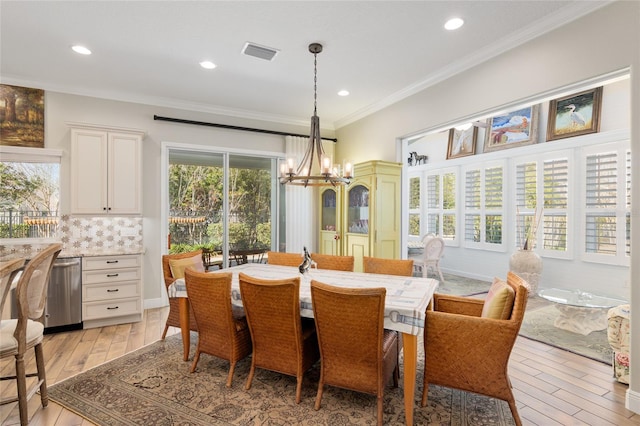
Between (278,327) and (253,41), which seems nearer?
(278,327)

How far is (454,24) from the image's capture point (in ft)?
8.99

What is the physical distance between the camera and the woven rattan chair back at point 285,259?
3703 mm

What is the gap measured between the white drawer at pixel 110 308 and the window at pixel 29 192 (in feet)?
3.58

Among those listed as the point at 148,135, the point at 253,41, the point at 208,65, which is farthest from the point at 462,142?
the point at 148,135

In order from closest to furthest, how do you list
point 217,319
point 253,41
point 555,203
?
point 217,319
point 253,41
point 555,203

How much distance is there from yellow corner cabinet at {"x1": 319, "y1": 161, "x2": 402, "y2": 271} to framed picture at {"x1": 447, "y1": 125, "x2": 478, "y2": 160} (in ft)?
9.43

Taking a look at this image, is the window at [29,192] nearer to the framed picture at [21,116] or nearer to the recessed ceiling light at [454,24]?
the framed picture at [21,116]

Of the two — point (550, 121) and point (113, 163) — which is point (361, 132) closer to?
point (550, 121)

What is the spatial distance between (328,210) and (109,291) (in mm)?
3221

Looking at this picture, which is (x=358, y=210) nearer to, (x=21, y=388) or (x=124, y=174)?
(x=124, y=174)

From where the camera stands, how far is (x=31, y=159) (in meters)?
3.96

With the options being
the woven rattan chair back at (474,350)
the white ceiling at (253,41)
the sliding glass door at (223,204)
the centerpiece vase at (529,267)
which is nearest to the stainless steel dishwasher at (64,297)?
the sliding glass door at (223,204)

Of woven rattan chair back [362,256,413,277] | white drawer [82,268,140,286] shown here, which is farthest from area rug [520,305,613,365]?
white drawer [82,268,140,286]

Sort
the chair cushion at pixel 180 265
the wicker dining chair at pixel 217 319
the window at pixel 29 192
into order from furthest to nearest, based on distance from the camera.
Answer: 1. the window at pixel 29 192
2. the chair cushion at pixel 180 265
3. the wicker dining chair at pixel 217 319
